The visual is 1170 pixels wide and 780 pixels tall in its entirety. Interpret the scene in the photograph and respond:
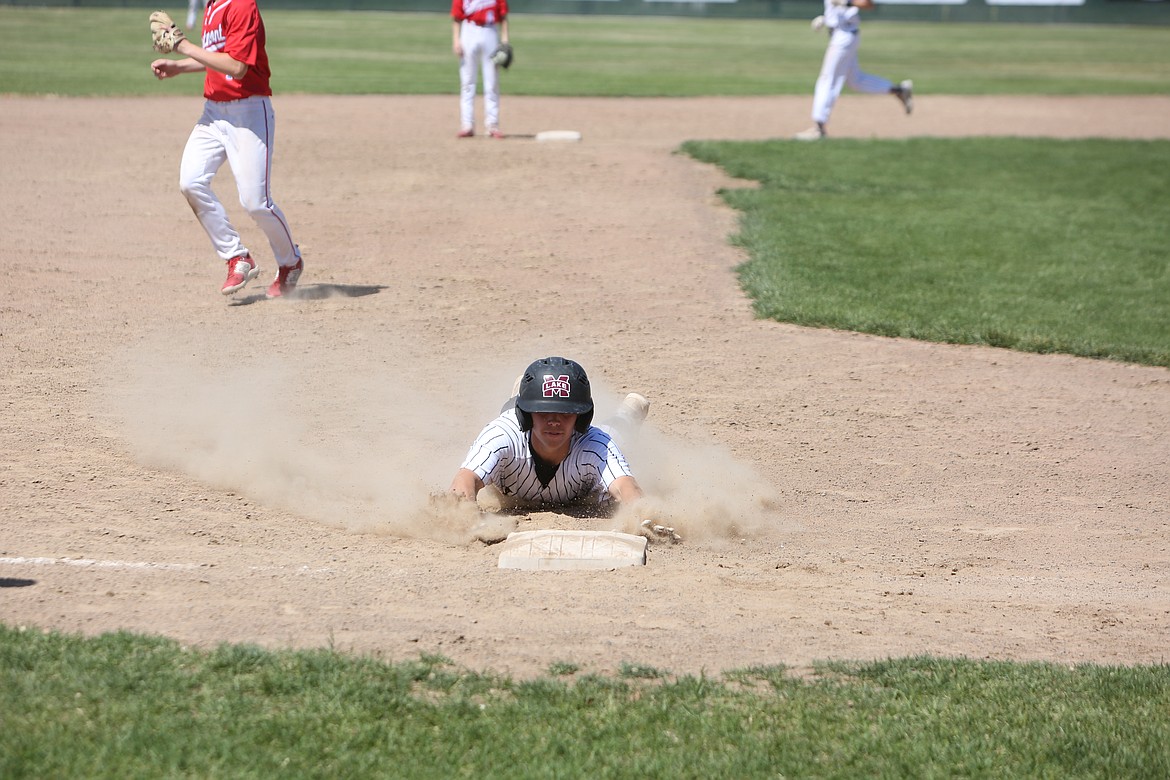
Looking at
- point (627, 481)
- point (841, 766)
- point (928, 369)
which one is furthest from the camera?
point (928, 369)

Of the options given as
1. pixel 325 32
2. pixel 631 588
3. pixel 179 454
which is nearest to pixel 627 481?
pixel 631 588

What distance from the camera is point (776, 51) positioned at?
134 feet

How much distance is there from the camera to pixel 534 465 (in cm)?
650

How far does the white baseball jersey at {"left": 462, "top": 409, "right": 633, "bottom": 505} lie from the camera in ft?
20.7

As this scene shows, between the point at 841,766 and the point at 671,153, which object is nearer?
the point at 841,766

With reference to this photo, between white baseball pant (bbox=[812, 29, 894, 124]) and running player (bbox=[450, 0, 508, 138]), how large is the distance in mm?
4374

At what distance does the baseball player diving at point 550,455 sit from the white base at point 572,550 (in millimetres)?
302

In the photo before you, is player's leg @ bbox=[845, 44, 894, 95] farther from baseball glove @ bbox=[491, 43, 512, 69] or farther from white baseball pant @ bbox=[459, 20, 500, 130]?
white baseball pant @ bbox=[459, 20, 500, 130]

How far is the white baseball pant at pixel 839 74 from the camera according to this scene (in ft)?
57.7

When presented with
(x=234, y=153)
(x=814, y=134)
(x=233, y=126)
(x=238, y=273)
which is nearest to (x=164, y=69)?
(x=233, y=126)

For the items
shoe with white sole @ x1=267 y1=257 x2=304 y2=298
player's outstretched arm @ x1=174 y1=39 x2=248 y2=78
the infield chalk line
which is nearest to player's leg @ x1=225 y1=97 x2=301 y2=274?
player's outstretched arm @ x1=174 y1=39 x2=248 y2=78

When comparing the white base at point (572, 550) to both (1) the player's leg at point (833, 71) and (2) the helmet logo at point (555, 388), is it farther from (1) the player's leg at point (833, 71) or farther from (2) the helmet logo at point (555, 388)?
(1) the player's leg at point (833, 71)

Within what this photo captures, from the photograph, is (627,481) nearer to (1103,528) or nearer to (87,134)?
(1103,528)

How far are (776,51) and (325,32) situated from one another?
13891 millimetres
